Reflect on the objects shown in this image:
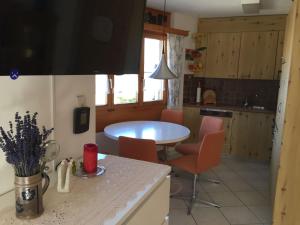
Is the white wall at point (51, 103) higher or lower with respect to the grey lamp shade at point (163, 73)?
lower

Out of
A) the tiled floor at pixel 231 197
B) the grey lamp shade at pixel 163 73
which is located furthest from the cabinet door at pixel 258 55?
the grey lamp shade at pixel 163 73

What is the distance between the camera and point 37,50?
0.92 m

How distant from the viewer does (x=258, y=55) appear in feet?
14.4

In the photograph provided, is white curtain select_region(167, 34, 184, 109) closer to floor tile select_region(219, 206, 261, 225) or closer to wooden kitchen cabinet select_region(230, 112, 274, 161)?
wooden kitchen cabinet select_region(230, 112, 274, 161)

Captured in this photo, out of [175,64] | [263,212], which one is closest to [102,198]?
[263,212]

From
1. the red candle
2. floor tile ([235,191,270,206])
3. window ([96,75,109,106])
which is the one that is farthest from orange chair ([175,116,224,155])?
the red candle

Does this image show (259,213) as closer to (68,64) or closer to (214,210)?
(214,210)

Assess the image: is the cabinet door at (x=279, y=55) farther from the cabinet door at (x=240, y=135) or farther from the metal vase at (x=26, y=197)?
the metal vase at (x=26, y=197)

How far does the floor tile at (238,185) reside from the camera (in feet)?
11.2

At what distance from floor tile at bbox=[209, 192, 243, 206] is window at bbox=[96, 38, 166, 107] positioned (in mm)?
1724

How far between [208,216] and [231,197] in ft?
1.87

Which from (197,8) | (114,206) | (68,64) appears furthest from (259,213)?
(197,8)

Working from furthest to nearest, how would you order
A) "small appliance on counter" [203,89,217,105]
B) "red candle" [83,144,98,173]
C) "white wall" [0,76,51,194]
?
"small appliance on counter" [203,89,217,105], "red candle" [83,144,98,173], "white wall" [0,76,51,194]

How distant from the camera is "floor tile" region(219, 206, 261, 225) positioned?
266 cm
